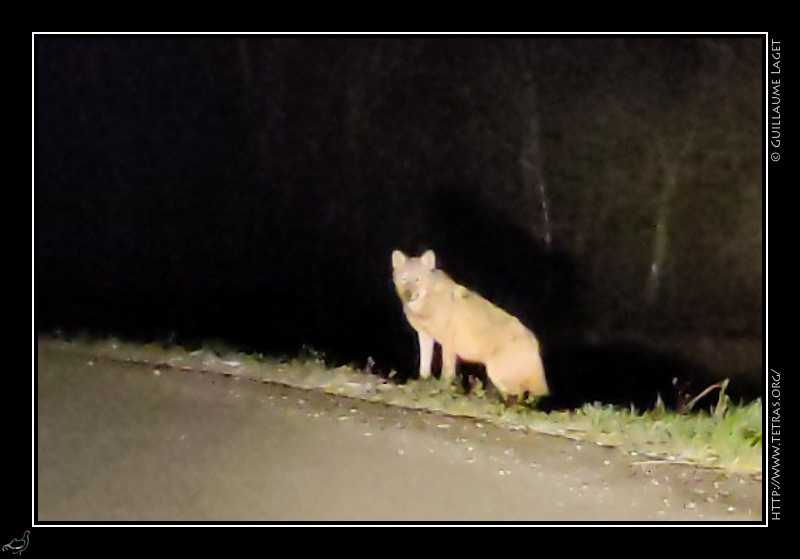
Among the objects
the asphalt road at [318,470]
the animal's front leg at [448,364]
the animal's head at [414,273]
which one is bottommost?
the asphalt road at [318,470]

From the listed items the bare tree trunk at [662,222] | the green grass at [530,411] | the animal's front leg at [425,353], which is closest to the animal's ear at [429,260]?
the animal's front leg at [425,353]

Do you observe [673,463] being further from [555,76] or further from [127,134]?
[127,134]

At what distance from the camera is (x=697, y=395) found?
6.23ft

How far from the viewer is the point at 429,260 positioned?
6.23ft

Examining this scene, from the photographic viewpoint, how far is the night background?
1852mm

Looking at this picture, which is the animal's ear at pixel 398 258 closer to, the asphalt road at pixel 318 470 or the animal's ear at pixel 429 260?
the animal's ear at pixel 429 260

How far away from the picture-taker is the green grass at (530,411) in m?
1.77

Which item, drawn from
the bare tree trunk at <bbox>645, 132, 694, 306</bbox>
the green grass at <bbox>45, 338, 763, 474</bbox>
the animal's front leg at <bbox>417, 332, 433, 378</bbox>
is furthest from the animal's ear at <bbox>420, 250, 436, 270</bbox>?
the bare tree trunk at <bbox>645, 132, 694, 306</bbox>

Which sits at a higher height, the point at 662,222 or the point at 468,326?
the point at 662,222

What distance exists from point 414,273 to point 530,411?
40 centimetres

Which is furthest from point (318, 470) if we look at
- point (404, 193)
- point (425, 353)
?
point (404, 193)

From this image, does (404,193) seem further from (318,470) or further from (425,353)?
(318,470)

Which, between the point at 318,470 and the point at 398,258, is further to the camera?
the point at 398,258

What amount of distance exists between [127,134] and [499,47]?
2.86ft
